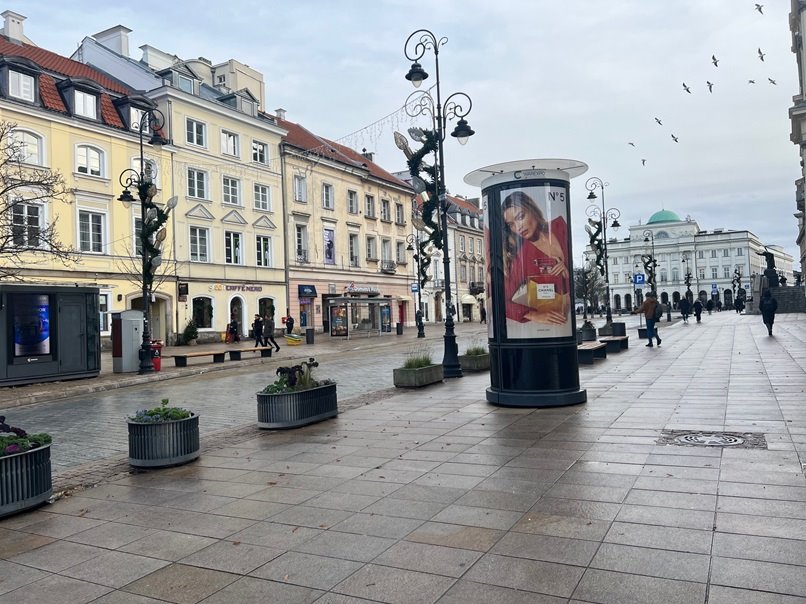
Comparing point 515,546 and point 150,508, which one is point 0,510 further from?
point 515,546

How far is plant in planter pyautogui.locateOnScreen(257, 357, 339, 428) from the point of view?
9.07 meters

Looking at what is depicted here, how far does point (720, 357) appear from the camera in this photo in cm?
1702

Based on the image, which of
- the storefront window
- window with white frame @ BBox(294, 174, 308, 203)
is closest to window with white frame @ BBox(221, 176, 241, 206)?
window with white frame @ BBox(294, 174, 308, 203)

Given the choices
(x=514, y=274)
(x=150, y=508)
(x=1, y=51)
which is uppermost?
(x=1, y=51)

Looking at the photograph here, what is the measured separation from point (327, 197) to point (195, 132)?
1260cm

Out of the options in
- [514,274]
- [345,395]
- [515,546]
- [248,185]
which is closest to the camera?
[515,546]

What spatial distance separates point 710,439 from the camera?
7094 millimetres

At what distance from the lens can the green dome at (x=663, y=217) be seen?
140000 mm

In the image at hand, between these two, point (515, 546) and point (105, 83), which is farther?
point (105, 83)

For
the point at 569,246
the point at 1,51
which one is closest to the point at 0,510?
the point at 569,246

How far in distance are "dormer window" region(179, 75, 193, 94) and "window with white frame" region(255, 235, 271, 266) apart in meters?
9.68

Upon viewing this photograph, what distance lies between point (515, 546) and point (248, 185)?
129ft

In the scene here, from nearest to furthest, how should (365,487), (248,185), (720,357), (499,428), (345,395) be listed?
(365,487)
(499,428)
(345,395)
(720,357)
(248,185)

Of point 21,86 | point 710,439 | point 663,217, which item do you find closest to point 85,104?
point 21,86
